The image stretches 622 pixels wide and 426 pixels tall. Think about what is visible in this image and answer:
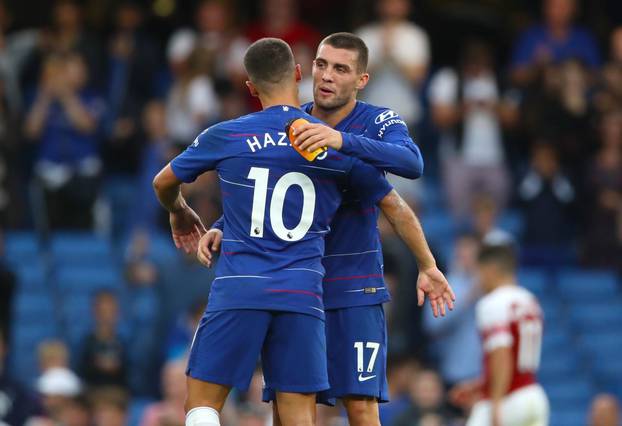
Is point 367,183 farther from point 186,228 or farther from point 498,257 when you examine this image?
point 498,257

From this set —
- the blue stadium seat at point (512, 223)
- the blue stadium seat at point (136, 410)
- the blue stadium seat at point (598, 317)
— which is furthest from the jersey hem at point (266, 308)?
the blue stadium seat at point (512, 223)

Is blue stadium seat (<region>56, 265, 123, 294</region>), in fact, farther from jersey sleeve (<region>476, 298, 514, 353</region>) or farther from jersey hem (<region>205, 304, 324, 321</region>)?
jersey hem (<region>205, 304, 324, 321</region>)

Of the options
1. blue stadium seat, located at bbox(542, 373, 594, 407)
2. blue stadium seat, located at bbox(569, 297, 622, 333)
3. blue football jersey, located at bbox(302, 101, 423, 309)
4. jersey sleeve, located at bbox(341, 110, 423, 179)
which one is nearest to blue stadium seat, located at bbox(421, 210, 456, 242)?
blue stadium seat, located at bbox(569, 297, 622, 333)

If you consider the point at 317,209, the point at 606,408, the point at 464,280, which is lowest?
A: the point at 606,408

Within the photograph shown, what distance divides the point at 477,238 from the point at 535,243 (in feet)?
5.02

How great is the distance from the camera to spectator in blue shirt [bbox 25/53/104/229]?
15586 millimetres

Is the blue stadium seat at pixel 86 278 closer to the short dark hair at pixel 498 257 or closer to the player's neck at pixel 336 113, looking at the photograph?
the short dark hair at pixel 498 257

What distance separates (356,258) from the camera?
27.1 ft

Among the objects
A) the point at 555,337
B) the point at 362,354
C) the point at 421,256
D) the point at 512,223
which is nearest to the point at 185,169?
the point at 421,256

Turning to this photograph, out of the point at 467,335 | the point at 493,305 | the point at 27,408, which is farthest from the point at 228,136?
the point at 467,335

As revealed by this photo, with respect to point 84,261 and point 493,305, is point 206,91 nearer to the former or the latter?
point 84,261

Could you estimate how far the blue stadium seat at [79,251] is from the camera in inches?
615

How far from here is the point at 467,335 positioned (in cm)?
1417

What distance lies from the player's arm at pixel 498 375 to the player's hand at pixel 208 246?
3676mm
